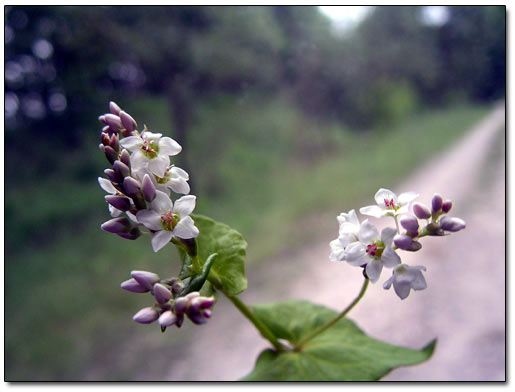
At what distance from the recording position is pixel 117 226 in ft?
1.34

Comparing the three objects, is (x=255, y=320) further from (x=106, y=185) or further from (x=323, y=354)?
(x=106, y=185)

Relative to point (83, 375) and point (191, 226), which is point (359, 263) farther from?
point (83, 375)

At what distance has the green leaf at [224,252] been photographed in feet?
1.58

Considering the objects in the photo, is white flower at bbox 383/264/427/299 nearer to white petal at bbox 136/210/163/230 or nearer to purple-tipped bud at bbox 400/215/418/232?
purple-tipped bud at bbox 400/215/418/232

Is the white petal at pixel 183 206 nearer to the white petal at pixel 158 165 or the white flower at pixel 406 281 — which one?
the white petal at pixel 158 165

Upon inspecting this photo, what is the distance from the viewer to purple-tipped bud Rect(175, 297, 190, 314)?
347 mm

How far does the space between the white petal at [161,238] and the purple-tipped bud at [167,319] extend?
0.07 meters

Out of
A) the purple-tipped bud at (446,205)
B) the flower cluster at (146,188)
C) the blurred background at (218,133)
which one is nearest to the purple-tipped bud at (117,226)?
the flower cluster at (146,188)

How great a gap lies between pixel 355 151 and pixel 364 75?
256mm

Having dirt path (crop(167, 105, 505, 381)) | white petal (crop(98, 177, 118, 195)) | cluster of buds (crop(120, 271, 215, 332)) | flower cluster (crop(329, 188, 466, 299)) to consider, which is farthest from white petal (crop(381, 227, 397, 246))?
dirt path (crop(167, 105, 505, 381))

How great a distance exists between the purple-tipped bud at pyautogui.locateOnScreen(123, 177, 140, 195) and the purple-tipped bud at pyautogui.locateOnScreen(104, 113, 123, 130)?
Answer: 87mm

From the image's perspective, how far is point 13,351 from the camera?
1.06 metres

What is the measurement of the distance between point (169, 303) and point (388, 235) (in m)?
0.21

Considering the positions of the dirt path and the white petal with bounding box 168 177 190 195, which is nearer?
the white petal with bounding box 168 177 190 195
